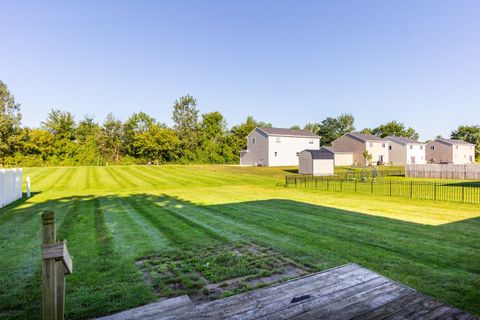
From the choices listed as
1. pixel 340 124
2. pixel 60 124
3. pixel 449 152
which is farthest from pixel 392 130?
pixel 60 124

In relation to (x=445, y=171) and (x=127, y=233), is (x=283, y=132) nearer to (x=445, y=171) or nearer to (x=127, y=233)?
(x=445, y=171)

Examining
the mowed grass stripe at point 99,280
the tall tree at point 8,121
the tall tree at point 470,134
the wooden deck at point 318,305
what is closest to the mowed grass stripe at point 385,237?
the wooden deck at point 318,305

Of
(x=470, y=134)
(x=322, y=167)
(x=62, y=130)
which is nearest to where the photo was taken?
(x=322, y=167)

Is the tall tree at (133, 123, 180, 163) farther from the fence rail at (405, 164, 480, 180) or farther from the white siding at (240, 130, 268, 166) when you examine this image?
the fence rail at (405, 164, 480, 180)

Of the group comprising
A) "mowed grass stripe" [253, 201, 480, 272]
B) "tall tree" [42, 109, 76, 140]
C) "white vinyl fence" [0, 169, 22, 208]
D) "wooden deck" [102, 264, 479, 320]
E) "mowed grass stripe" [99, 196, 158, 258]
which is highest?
"tall tree" [42, 109, 76, 140]

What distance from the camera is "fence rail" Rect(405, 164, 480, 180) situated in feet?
93.3

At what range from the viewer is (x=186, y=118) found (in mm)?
63469

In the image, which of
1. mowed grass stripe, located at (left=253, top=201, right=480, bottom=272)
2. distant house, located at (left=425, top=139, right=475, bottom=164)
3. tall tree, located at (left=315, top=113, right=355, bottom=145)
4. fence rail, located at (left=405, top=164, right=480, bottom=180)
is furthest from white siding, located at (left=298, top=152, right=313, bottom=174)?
tall tree, located at (left=315, top=113, right=355, bottom=145)

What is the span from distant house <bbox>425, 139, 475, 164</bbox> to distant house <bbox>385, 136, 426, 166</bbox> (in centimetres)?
405

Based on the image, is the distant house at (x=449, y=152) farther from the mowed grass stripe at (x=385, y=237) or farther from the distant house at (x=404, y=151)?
the mowed grass stripe at (x=385, y=237)

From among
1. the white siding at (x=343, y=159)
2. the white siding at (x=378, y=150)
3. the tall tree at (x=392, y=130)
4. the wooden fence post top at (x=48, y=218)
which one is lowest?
the wooden fence post top at (x=48, y=218)

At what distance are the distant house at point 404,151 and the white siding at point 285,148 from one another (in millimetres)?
19075

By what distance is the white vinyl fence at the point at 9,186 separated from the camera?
41.2 ft

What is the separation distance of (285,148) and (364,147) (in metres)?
16.9
